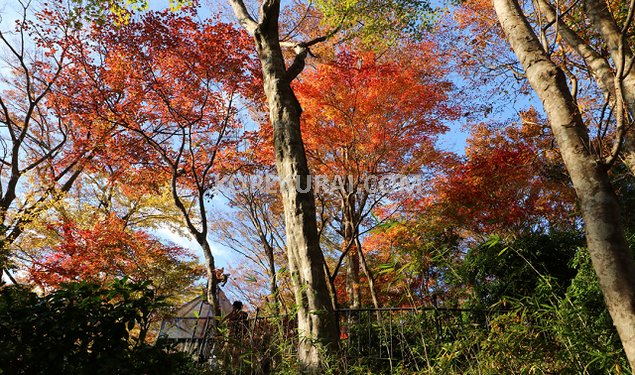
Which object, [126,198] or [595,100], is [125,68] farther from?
[595,100]

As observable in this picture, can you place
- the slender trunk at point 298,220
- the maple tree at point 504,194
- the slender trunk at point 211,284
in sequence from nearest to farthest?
1. the slender trunk at point 298,220
2. the slender trunk at point 211,284
3. the maple tree at point 504,194

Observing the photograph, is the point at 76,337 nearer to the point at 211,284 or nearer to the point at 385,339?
the point at 385,339

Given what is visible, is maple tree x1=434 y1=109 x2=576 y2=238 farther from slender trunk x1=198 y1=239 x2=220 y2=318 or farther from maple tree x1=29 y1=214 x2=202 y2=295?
maple tree x1=29 y1=214 x2=202 y2=295

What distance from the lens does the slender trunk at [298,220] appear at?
3330 millimetres

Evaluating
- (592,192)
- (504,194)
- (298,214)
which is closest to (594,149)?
(592,192)

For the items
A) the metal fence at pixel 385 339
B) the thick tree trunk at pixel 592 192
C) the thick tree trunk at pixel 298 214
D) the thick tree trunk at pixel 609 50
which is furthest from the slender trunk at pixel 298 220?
the thick tree trunk at pixel 609 50

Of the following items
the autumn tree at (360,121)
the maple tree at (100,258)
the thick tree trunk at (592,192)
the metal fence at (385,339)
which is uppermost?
the autumn tree at (360,121)

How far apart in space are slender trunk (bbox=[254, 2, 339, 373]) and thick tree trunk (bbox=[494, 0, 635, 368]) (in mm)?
1848

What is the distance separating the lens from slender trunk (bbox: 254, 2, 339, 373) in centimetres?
333

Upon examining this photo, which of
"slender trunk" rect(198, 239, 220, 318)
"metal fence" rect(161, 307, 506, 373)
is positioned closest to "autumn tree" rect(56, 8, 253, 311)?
"slender trunk" rect(198, 239, 220, 318)

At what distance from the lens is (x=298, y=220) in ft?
12.8

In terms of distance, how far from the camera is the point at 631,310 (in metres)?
1.93

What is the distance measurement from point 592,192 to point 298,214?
253cm

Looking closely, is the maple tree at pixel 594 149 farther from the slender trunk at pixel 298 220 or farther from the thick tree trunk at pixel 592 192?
the slender trunk at pixel 298 220
